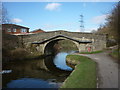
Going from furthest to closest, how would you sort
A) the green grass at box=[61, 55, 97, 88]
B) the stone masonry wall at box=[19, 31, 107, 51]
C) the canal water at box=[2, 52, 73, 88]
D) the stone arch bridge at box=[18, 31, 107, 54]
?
the stone arch bridge at box=[18, 31, 107, 54]
the stone masonry wall at box=[19, 31, 107, 51]
the canal water at box=[2, 52, 73, 88]
the green grass at box=[61, 55, 97, 88]

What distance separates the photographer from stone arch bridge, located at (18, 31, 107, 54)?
66.5ft

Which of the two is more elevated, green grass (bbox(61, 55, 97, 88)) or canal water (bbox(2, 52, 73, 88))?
green grass (bbox(61, 55, 97, 88))

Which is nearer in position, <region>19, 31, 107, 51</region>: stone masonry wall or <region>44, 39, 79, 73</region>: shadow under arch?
<region>44, 39, 79, 73</region>: shadow under arch

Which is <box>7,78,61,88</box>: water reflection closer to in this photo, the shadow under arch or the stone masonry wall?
the shadow under arch

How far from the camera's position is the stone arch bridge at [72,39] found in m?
20.3

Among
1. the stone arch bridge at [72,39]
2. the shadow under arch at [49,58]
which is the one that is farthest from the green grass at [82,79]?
the stone arch bridge at [72,39]

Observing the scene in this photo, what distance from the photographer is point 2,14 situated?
63.2 ft

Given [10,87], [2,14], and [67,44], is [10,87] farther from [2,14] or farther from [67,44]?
[67,44]

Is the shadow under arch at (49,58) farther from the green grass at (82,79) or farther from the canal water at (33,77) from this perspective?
the green grass at (82,79)

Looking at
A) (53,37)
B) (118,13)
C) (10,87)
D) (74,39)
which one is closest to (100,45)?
(74,39)

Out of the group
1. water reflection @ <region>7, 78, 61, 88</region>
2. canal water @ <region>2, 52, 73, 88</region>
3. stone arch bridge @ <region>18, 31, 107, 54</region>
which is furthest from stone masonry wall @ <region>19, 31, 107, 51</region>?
water reflection @ <region>7, 78, 61, 88</region>

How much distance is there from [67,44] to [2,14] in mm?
45903

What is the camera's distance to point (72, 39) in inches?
843

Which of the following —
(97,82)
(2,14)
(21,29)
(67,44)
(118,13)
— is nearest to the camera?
(97,82)
